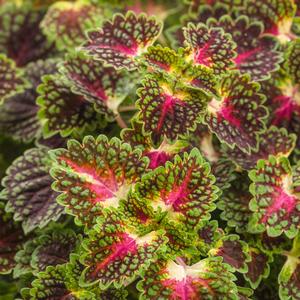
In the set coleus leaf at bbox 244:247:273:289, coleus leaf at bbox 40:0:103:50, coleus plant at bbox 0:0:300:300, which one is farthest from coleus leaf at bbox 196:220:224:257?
coleus leaf at bbox 40:0:103:50

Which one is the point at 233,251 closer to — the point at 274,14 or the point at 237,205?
the point at 237,205

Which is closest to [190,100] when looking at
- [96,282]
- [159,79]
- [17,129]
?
[159,79]

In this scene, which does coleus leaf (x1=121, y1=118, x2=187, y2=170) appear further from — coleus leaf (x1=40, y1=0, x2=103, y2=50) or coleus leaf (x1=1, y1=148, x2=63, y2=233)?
coleus leaf (x1=40, y1=0, x2=103, y2=50)

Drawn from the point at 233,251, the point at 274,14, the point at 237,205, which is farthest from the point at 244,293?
the point at 274,14

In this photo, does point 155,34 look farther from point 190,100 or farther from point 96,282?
point 96,282

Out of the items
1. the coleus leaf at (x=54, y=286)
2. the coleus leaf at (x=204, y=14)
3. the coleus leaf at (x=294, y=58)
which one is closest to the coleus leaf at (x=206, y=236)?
the coleus leaf at (x=54, y=286)
